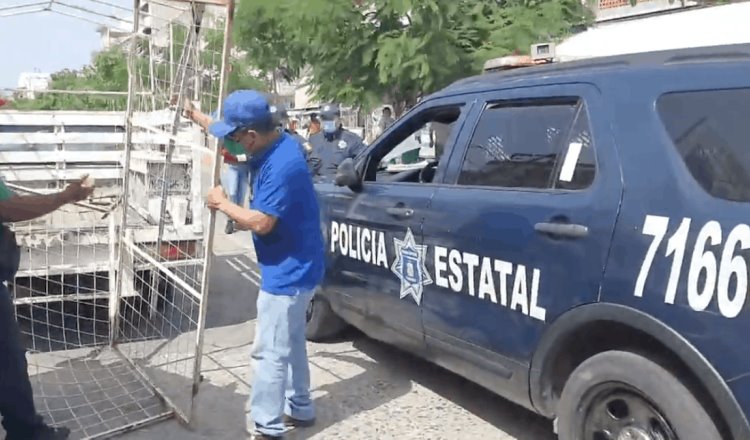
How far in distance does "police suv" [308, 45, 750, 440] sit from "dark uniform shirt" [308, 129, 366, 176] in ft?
13.1

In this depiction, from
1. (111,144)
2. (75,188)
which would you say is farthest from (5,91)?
(75,188)

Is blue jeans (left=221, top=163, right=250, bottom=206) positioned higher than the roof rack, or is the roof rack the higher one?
the roof rack

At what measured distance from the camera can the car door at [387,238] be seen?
4223mm

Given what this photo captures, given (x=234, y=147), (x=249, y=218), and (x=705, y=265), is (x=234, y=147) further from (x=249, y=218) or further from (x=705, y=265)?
(x=705, y=265)

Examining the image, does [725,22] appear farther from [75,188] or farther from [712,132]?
[75,188]

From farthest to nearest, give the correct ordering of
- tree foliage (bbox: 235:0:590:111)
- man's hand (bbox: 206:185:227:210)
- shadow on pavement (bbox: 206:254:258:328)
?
tree foliage (bbox: 235:0:590:111) → shadow on pavement (bbox: 206:254:258:328) → man's hand (bbox: 206:185:227:210)

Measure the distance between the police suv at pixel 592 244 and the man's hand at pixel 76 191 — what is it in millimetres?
1636

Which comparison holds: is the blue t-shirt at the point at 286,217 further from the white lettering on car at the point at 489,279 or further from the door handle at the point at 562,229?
the door handle at the point at 562,229

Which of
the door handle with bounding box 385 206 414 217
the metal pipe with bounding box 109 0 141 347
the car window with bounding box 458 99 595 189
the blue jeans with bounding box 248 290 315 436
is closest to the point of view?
the car window with bounding box 458 99 595 189

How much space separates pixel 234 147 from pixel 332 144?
4683 millimetres

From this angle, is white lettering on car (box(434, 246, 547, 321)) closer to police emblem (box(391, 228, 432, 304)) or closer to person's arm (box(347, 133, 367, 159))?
police emblem (box(391, 228, 432, 304))

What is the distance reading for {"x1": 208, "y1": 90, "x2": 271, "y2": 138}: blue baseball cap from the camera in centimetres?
363

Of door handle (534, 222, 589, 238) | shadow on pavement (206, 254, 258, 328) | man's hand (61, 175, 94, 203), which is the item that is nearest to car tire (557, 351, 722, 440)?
door handle (534, 222, 589, 238)

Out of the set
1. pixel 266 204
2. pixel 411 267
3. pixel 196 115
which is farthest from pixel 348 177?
pixel 266 204
